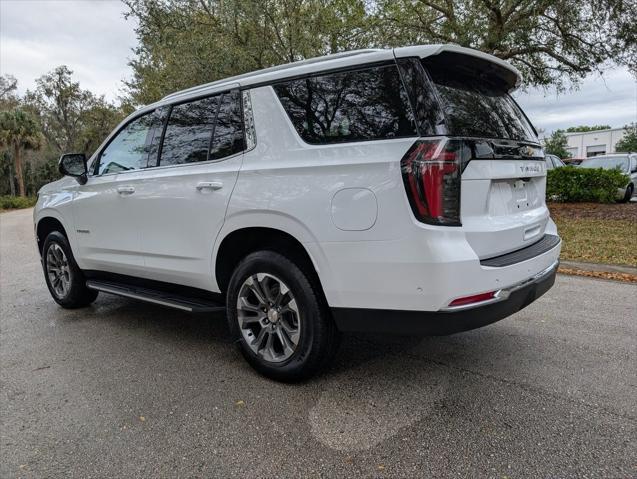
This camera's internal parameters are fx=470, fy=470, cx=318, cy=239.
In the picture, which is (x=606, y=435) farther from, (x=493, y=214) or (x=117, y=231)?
(x=117, y=231)

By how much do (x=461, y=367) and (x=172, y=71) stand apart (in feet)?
33.7

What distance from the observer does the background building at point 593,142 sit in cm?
5247

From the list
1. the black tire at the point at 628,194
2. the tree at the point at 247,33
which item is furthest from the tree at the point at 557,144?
the tree at the point at 247,33

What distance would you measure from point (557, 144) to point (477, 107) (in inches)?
1961

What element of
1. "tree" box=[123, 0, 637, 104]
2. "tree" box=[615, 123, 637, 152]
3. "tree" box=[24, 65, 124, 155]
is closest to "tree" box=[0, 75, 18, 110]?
"tree" box=[24, 65, 124, 155]

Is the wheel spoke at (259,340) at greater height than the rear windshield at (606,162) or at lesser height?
lesser

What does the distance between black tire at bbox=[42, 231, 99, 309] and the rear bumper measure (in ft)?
11.1

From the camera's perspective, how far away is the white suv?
2.45m

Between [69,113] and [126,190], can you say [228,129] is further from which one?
[69,113]

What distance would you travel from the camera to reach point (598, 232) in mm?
9297

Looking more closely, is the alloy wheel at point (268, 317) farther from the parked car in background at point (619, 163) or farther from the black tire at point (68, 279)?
the parked car in background at point (619, 163)

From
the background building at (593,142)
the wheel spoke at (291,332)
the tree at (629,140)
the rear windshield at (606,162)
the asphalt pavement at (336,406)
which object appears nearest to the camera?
the asphalt pavement at (336,406)

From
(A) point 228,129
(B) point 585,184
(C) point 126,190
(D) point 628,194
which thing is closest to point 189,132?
(A) point 228,129

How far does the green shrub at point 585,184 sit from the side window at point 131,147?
1276cm
